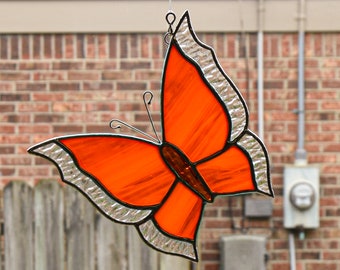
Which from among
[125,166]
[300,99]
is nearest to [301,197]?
[300,99]

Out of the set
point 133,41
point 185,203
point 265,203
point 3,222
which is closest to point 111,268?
point 3,222

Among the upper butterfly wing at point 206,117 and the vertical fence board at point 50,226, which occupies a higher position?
the upper butterfly wing at point 206,117

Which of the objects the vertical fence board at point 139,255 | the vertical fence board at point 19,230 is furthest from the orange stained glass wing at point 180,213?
the vertical fence board at point 19,230

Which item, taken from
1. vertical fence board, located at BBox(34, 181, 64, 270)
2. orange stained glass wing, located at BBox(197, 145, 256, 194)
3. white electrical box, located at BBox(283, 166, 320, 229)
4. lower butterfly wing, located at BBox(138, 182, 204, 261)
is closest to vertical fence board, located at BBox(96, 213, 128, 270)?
vertical fence board, located at BBox(34, 181, 64, 270)

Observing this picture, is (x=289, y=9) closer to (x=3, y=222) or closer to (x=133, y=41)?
(x=133, y=41)

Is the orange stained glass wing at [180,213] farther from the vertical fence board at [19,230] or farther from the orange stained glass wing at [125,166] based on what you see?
the vertical fence board at [19,230]

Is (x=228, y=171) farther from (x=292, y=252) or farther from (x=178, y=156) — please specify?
(x=292, y=252)
